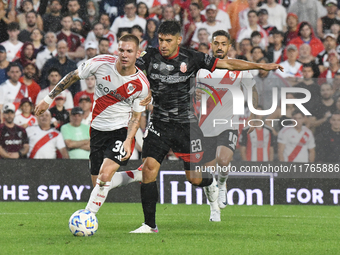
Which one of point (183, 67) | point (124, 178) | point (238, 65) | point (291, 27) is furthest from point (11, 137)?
point (291, 27)

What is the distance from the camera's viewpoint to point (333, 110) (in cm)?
1098

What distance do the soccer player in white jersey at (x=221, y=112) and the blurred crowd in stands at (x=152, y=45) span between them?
2.13 meters

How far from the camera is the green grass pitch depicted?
5.24 meters

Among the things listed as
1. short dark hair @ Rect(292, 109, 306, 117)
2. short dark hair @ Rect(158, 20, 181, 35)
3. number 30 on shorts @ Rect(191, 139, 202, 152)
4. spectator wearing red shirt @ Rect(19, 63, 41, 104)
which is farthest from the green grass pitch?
spectator wearing red shirt @ Rect(19, 63, 41, 104)

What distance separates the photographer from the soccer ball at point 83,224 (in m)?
5.83

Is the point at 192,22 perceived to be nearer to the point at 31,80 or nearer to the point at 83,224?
the point at 31,80

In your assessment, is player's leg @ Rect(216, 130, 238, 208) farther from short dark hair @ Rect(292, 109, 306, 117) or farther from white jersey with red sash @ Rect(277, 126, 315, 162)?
short dark hair @ Rect(292, 109, 306, 117)

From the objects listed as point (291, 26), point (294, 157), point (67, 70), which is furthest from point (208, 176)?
point (291, 26)

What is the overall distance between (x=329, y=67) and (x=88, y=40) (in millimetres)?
5215

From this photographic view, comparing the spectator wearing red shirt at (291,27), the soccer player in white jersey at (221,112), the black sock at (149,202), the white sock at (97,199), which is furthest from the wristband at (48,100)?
the spectator wearing red shirt at (291,27)

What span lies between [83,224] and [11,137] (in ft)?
18.2

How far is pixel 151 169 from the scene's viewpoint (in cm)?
641

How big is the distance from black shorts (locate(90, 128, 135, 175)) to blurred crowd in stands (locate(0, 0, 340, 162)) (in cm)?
386

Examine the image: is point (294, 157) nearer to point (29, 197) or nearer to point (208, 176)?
point (208, 176)
